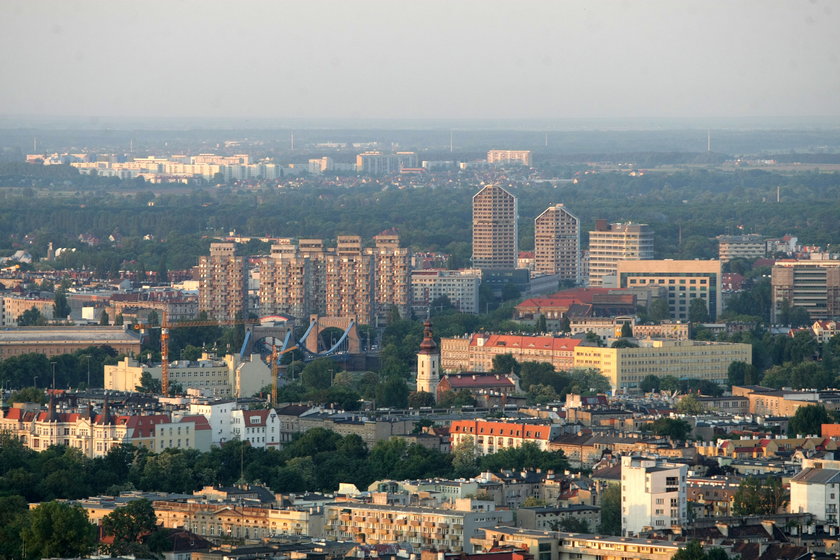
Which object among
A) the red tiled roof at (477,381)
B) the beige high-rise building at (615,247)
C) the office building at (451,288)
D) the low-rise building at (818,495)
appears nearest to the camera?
the low-rise building at (818,495)

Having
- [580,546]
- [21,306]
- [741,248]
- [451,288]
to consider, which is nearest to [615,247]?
[451,288]

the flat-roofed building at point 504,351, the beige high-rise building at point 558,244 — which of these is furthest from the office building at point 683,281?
the beige high-rise building at point 558,244

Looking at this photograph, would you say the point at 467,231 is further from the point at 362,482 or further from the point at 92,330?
the point at 362,482

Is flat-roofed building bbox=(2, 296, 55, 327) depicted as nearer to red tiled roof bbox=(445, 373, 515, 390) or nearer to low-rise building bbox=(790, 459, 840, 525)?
red tiled roof bbox=(445, 373, 515, 390)

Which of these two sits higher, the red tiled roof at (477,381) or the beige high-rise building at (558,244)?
the red tiled roof at (477,381)

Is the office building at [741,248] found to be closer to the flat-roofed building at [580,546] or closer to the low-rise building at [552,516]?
the low-rise building at [552,516]

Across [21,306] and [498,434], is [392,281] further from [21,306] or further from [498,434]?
[498,434]

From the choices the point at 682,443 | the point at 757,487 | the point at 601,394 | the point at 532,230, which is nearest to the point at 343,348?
the point at 601,394
